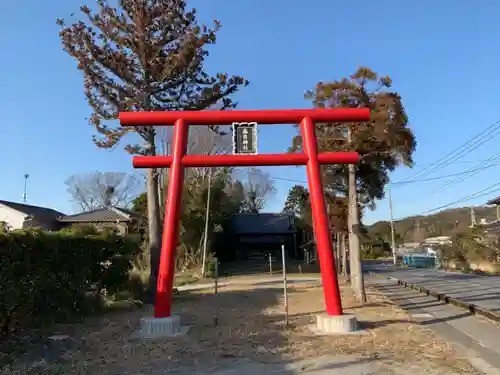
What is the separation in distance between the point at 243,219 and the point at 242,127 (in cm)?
3361

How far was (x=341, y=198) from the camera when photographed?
20531 mm

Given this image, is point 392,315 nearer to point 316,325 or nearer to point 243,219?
point 316,325

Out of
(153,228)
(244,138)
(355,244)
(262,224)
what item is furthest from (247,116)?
(262,224)

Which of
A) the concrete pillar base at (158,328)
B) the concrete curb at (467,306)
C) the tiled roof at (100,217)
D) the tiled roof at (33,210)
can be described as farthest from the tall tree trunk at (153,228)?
the tiled roof at (33,210)

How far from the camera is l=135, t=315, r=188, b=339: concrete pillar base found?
8534 millimetres

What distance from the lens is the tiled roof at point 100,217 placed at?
3228cm

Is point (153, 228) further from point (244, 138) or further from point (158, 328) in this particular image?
point (158, 328)

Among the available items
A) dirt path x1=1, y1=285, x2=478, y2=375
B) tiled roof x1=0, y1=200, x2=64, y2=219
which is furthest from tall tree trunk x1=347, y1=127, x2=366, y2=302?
tiled roof x1=0, y1=200, x2=64, y2=219

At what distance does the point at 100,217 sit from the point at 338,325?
89.7ft

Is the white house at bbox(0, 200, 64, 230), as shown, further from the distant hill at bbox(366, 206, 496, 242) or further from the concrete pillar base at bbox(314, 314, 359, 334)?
the distant hill at bbox(366, 206, 496, 242)

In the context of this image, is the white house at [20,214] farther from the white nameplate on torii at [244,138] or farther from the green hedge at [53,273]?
the white nameplate on torii at [244,138]

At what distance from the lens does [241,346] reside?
7.55 metres

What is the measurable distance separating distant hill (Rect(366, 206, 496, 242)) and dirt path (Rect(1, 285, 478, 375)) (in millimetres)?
45564

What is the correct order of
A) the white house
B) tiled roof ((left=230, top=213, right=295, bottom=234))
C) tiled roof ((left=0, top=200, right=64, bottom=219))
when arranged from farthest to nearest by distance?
1. tiled roof ((left=230, top=213, right=295, bottom=234))
2. tiled roof ((left=0, top=200, right=64, bottom=219))
3. the white house
